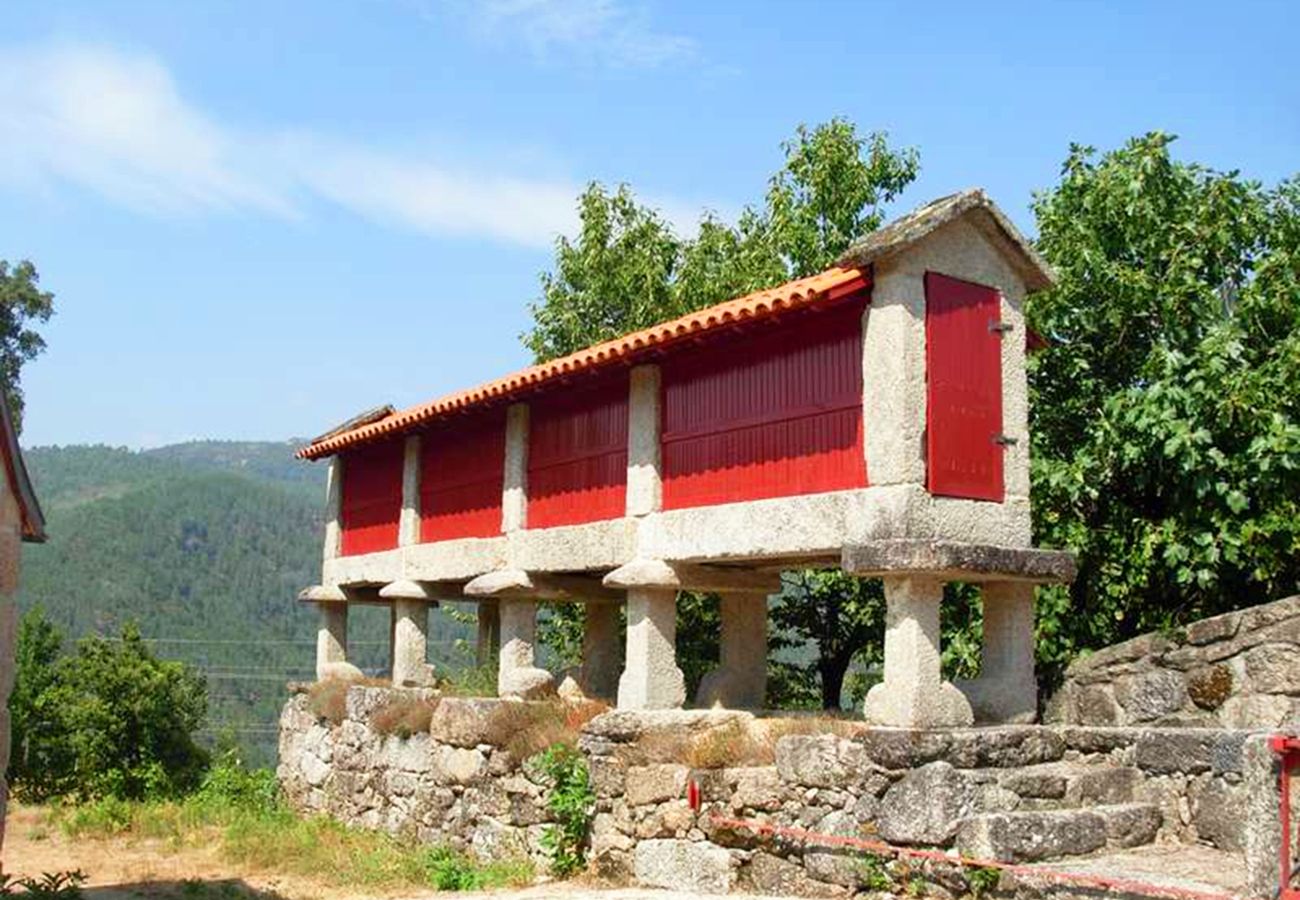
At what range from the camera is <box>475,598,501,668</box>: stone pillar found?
50.5 ft

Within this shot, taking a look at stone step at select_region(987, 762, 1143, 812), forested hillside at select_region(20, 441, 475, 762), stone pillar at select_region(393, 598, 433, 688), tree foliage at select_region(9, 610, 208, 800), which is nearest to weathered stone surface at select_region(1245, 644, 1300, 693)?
stone step at select_region(987, 762, 1143, 812)

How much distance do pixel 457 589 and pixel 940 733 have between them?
276 inches

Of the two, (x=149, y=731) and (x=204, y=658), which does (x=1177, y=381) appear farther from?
(x=204, y=658)

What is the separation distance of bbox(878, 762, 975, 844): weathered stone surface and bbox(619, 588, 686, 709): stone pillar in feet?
9.02

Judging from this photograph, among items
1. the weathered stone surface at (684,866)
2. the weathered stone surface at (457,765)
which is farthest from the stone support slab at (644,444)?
the weathered stone surface at (457,765)

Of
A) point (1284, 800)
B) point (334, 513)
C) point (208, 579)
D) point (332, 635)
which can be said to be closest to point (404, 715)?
point (332, 635)

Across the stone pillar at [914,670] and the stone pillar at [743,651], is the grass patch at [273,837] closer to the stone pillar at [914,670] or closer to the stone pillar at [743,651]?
the stone pillar at [743,651]

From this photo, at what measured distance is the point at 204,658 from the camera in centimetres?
9525

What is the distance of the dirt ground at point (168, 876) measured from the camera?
31.6 feet

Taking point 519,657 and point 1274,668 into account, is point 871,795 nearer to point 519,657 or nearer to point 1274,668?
point 1274,668

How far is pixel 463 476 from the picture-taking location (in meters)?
13.7

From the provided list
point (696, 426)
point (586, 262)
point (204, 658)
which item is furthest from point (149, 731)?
point (204, 658)

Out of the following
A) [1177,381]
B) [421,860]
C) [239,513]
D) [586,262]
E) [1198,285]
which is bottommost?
[421,860]

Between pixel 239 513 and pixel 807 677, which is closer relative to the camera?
pixel 807 677
